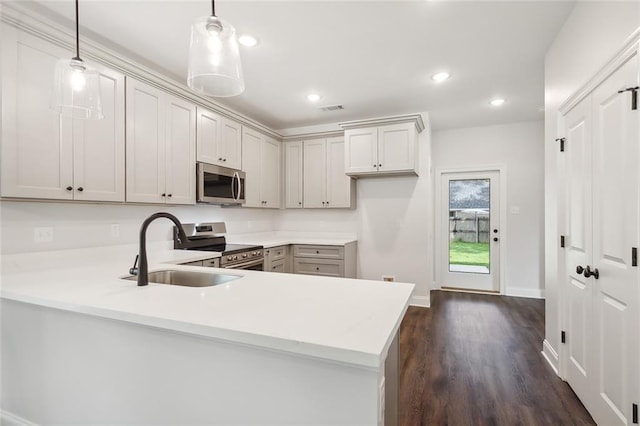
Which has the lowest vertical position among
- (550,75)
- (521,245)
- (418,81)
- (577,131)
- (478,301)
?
(478,301)

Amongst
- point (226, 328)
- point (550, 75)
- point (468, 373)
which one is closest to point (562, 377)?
point (468, 373)

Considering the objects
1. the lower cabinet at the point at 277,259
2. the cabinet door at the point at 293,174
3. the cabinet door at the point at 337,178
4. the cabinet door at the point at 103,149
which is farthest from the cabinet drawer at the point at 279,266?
the cabinet door at the point at 103,149

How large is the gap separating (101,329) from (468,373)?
8.19 ft

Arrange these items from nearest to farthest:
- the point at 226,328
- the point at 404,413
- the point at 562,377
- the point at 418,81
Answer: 1. the point at 226,328
2. the point at 404,413
3. the point at 562,377
4. the point at 418,81

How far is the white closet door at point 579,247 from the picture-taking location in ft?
6.25

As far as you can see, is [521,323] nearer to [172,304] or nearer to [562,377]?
[562,377]

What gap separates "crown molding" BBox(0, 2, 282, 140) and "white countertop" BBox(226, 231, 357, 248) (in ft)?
5.48

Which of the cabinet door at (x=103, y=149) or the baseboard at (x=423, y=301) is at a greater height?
the cabinet door at (x=103, y=149)

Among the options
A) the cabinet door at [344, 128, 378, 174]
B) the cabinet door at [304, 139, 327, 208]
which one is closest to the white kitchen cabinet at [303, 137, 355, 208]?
the cabinet door at [304, 139, 327, 208]

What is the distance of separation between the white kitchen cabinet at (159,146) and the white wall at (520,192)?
4162mm

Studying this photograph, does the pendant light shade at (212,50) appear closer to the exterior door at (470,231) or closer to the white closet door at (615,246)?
the white closet door at (615,246)

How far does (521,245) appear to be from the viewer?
457cm

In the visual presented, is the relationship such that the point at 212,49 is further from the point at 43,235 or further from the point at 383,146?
the point at 383,146

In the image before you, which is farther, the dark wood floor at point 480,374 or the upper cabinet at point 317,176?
the upper cabinet at point 317,176
